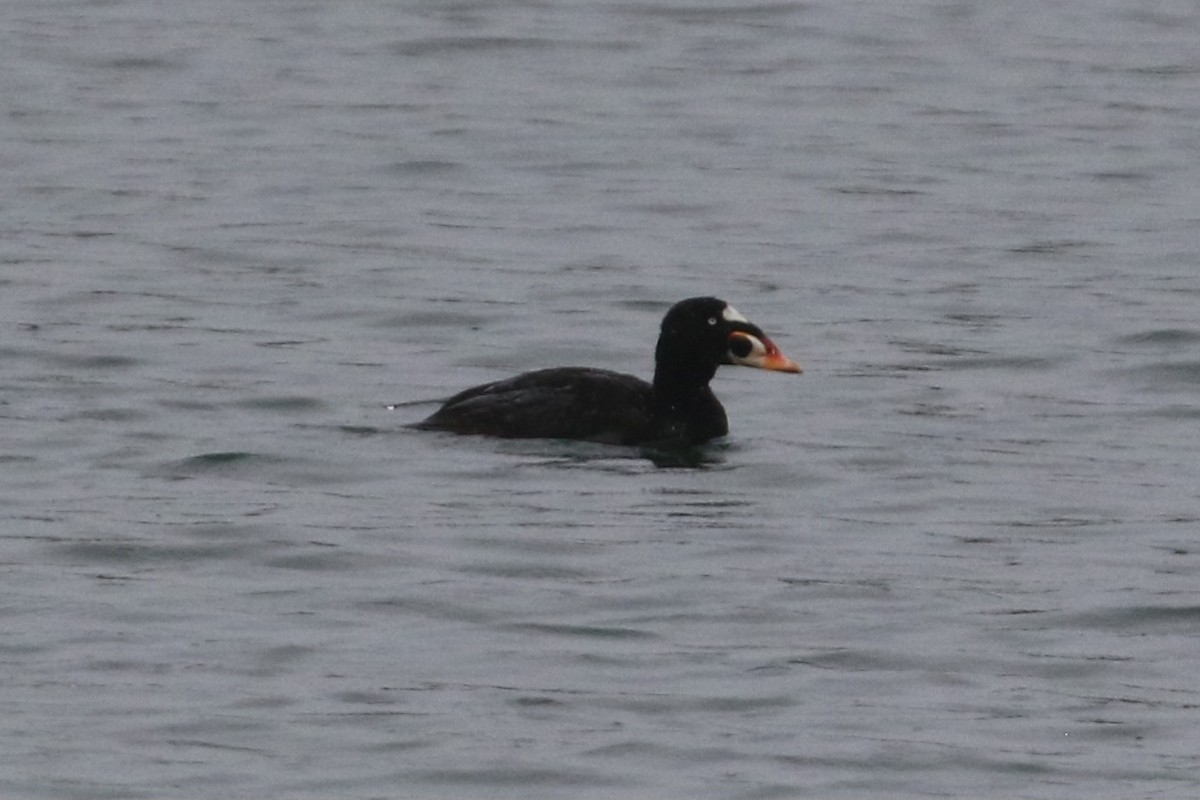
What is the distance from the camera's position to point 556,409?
15.6 m

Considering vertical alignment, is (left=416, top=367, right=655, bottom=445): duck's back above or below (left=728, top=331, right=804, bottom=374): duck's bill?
below

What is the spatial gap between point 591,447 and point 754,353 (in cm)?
98

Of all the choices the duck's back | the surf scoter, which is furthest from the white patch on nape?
the duck's back

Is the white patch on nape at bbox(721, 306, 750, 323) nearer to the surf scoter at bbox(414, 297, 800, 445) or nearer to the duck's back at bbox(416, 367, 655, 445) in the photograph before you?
the surf scoter at bbox(414, 297, 800, 445)

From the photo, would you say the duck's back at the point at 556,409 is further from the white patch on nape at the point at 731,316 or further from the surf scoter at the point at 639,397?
the white patch on nape at the point at 731,316

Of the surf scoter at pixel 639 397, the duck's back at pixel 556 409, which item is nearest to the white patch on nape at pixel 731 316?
the surf scoter at pixel 639 397

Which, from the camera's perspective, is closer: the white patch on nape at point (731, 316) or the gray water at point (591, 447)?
the gray water at point (591, 447)

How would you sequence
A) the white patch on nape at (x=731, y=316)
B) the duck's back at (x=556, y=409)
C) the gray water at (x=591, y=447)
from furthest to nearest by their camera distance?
the white patch on nape at (x=731, y=316), the duck's back at (x=556, y=409), the gray water at (x=591, y=447)

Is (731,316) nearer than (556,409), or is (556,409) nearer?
(556,409)

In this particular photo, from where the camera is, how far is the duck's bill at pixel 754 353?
1617cm

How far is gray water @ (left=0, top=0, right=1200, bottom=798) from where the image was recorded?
36.4ft

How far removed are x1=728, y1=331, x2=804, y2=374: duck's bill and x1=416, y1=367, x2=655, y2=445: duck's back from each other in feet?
1.61

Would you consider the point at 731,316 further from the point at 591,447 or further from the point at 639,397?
the point at 591,447

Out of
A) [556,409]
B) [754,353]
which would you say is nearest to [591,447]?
[556,409]
